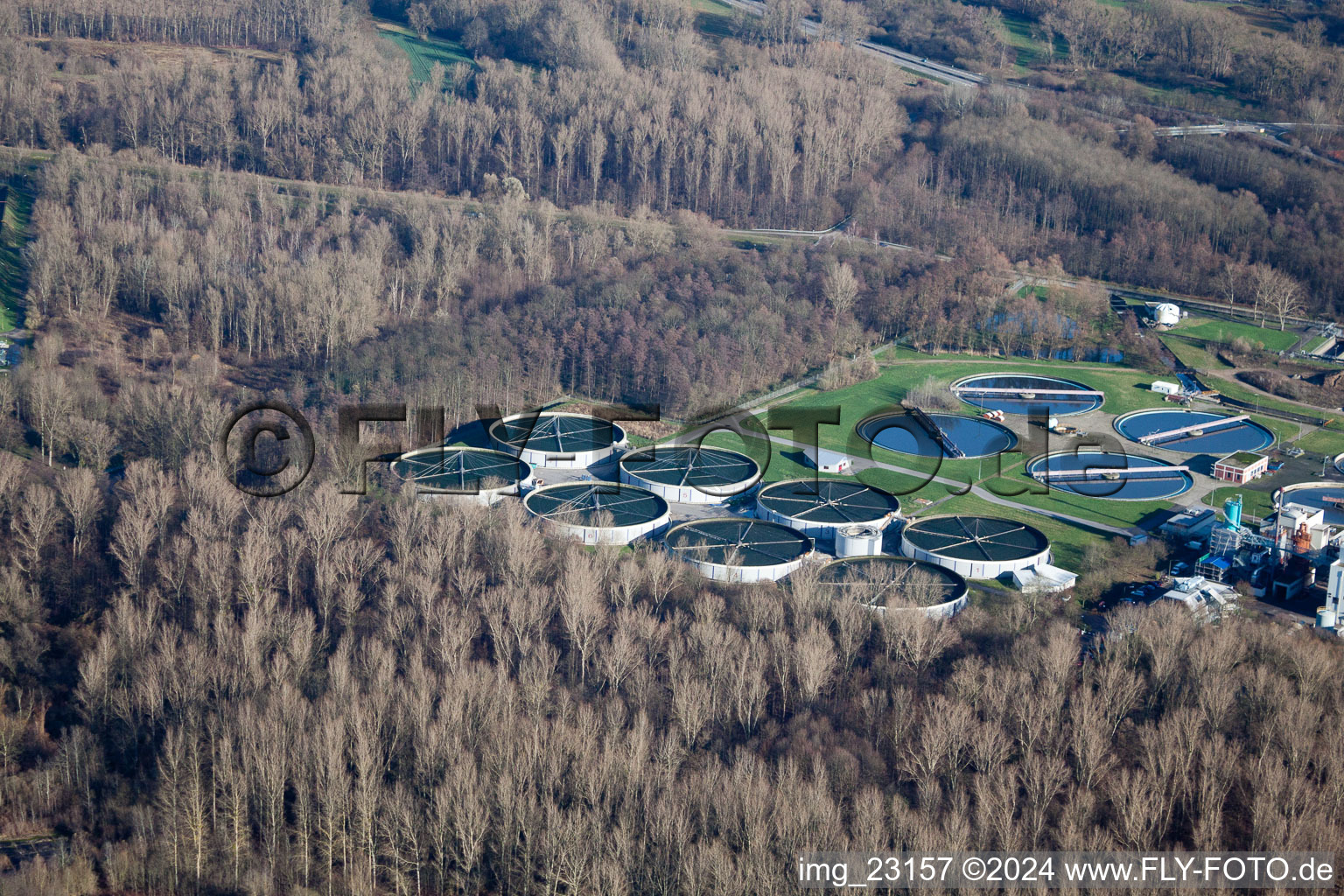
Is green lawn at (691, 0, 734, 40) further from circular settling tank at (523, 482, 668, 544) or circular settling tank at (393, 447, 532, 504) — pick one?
circular settling tank at (523, 482, 668, 544)

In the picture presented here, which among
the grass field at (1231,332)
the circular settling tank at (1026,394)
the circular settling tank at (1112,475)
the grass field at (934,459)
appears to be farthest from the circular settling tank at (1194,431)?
the grass field at (1231,332)

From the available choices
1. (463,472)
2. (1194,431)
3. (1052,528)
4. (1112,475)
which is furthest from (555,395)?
(1194,431)

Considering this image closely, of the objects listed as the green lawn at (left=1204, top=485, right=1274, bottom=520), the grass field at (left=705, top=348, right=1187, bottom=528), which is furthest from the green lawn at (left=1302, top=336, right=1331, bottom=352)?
the green lawn at (left=1204, top=485, right=1274, bottom=520)

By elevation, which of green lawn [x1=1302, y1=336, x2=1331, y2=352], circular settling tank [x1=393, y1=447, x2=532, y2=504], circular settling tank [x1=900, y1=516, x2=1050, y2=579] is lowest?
circular settling tank [x1=900, y1=516, x2=1050, y2=579]

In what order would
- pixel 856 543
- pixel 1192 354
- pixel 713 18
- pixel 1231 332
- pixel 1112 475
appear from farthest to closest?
pixel 713 18 → pixel 1231 332 → pixel 1192 354 → pixel 1112 475 → pixel 856 543

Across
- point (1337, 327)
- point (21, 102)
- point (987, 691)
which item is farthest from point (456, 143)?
point (987, 691)

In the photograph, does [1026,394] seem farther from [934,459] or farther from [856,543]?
[856,543]

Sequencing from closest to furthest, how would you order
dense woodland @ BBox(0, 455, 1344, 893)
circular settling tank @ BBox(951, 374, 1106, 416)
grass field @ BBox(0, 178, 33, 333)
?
dense woodland @ BBox(0, 455, 1344, 893) → circular settling tank @ BBox(951, 374, 1106, 416) → grass field @ BBox(0, 178, 33, 333)
